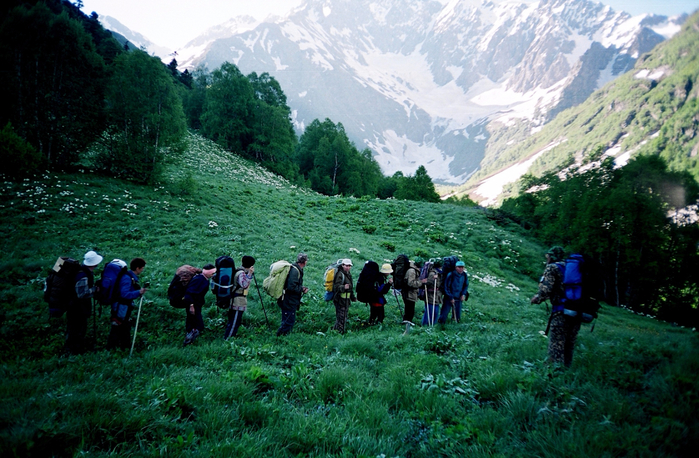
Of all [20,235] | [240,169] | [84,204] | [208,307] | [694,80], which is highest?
[240,169]

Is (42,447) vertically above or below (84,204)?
below

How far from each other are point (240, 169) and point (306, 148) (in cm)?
2699

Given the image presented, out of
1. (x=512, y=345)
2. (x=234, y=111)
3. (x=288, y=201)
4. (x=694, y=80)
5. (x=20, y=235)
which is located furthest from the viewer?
(x=234, y=111)

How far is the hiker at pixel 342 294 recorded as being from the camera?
967 cm

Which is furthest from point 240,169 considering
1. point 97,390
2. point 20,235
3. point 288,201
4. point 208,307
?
point 97,390

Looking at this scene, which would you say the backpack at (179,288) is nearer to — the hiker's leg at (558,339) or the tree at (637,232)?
the hiker's leg at (558,339)

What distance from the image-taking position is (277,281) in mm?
9008

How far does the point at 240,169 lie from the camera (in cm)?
3991

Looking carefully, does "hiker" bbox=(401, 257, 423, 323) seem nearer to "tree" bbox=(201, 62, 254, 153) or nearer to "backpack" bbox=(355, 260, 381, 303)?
"backpack" bbox=(355, 260, 381, 303)

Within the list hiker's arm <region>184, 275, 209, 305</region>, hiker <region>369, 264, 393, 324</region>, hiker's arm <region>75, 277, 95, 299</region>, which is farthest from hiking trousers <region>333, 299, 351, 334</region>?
hiker's arm <region>75, 277, 95, 299</region>

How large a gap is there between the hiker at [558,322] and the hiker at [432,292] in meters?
4.28

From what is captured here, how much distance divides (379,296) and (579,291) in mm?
5908

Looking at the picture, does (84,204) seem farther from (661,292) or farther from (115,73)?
(661,292)

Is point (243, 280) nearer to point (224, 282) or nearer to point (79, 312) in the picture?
point (224, 282)
